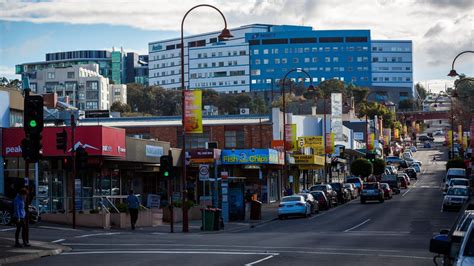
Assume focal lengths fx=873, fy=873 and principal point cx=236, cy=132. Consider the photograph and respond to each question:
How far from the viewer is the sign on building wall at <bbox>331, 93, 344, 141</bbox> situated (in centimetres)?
9531

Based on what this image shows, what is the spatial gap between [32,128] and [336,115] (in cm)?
7199

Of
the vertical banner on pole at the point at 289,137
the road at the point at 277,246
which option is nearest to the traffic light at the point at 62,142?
the road at the point at 277,246

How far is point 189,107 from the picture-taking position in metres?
42.1

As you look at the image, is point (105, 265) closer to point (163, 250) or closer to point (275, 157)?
point (163, 250)

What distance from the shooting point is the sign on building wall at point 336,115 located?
95312 millimetres

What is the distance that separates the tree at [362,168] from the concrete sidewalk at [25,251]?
256 ft

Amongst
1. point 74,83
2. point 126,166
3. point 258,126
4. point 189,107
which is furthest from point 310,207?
point 74,83

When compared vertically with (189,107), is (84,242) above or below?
below

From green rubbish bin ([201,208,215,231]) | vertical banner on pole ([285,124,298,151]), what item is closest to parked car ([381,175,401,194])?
vertical banner on pole ([285,124,298,151])

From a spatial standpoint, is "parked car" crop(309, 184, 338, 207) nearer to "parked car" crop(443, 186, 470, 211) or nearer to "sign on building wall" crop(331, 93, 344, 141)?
"parked car" crop(443, 186, 470, 211)

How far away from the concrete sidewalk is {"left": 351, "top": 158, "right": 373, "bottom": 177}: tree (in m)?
78.0

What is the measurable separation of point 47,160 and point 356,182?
4471cm

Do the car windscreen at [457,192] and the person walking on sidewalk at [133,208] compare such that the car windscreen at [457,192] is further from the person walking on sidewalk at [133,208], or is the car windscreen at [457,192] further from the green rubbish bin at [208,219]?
the person walking on sidewalk at [133,208]

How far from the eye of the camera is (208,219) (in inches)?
1645
